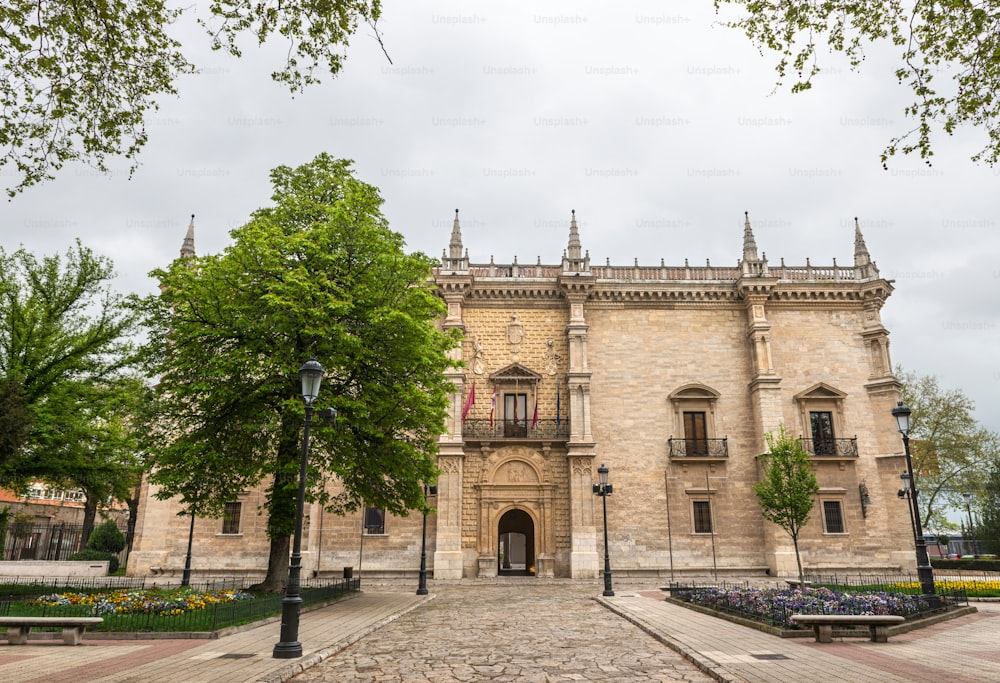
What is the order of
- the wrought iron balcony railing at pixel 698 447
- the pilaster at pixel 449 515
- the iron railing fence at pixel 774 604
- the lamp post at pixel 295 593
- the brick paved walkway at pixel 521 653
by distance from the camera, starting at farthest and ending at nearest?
the wrought iron balcony railing at pixel 698 447, the pilaster at pixel 449 515, the iron railing fence at pixel 774 604, the lamp post at pixel 295 593, the brick paved walkway at pixel 521 653

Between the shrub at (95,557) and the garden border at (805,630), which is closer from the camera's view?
the garden border at (805,630)

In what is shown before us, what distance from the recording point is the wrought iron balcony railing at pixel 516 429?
31219 mm

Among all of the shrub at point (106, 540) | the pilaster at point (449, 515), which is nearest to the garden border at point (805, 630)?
the pilaster at point (449, 515)

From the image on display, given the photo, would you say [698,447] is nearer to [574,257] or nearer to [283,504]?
[574,257]

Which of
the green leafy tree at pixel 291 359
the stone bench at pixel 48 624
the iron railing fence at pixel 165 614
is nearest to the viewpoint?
the stone bench at pixel 48 624

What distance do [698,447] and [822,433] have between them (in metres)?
6.41

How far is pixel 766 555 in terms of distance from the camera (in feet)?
98.8

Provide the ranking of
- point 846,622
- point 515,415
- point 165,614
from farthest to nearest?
point 515,415 < point 165,614 < point 846,622

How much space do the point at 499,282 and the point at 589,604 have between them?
1825 cm

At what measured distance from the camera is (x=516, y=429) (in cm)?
3161

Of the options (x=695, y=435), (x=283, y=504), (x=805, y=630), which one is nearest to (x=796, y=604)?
(x=805, y=630)

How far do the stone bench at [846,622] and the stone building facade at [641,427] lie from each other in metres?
17.9

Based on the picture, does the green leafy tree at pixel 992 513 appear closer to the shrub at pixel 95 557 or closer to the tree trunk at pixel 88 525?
the shrub at pixel 95 557

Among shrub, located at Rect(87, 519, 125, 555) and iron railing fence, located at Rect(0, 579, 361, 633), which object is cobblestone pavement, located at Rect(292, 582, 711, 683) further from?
shrub, located at Rect(87, 519, 125, 555)
